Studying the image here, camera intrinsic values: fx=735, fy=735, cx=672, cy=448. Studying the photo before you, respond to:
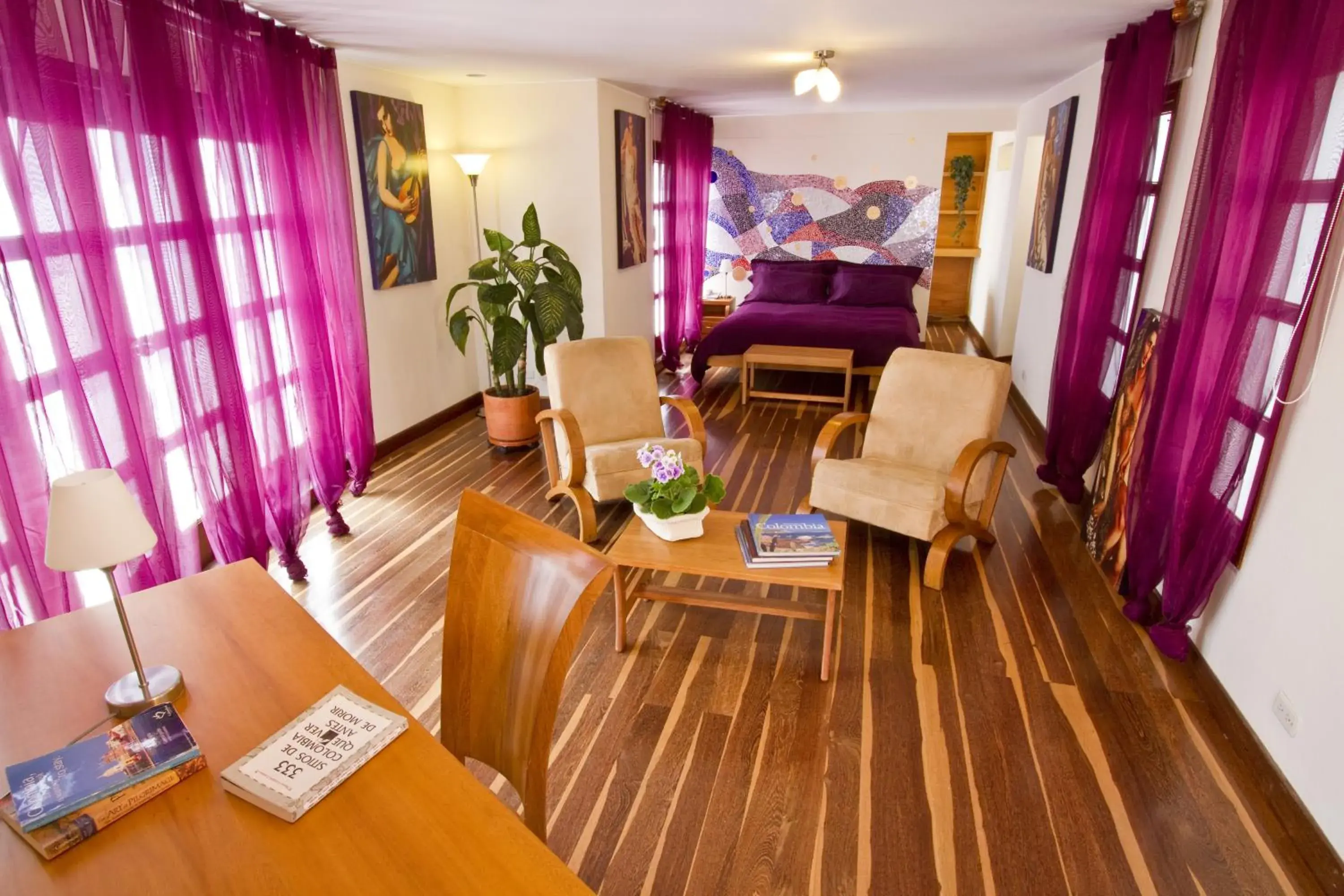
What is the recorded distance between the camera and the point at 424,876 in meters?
0.96

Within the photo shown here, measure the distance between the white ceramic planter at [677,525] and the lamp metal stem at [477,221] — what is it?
3.37m

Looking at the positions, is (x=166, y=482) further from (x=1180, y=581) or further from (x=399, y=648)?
(x=1180, y=581)

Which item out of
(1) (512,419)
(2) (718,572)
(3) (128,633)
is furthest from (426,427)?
(3) (128,633)

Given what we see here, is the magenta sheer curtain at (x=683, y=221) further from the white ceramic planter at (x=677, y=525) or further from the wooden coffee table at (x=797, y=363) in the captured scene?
the white ceramic planter at (x=677, y=525)

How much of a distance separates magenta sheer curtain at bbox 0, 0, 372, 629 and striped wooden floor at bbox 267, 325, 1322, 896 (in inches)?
23.3

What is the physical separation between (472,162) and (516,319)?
3.62 feet

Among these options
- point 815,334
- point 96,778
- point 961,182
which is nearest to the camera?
point 96,778

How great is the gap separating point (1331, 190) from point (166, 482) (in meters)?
3.62

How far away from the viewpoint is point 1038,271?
203 inches

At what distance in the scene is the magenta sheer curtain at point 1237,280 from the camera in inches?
78.7

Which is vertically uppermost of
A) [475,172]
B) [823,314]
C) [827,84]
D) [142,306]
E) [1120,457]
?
[827,84]

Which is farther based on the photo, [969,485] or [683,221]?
[683,221]

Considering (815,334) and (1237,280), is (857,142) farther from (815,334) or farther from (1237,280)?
(1237,280)

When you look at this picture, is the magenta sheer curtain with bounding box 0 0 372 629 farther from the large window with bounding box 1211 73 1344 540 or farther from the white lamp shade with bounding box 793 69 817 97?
the large window with bounding box 1211 73 1344 540
